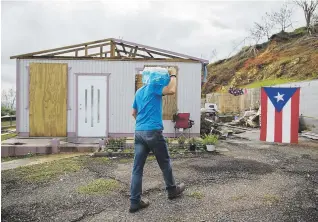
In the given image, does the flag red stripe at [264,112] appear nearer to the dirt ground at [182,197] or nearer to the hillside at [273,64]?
the dirt ground at [182,197]

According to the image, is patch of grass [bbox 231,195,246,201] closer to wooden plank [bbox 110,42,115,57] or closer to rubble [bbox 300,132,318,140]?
wooden plank [bbox 110,42,115,57]

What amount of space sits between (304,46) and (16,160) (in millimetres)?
33764

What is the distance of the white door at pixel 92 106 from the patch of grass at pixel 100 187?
17.4ft

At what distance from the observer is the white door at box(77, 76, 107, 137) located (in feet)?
33.9

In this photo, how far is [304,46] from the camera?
33.6 meters

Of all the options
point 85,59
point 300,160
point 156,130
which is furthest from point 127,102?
point 156,130

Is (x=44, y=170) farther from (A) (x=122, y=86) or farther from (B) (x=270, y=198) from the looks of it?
(A) (x=122, y=86)

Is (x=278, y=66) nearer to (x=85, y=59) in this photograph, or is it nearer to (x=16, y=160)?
(x=85, y=59)

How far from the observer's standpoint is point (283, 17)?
43.9 meters

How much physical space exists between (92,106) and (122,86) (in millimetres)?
1242

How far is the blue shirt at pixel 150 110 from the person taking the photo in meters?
3.87

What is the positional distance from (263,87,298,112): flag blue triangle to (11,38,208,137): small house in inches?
116

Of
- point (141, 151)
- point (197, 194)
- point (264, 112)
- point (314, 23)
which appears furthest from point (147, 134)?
point (314, 23)

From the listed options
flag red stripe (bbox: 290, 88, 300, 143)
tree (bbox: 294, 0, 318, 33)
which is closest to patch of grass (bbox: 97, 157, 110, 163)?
flag red stripe (bbox: 290, 88, 300, 143)
